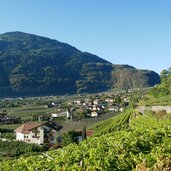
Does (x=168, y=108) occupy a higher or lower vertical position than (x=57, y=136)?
higher

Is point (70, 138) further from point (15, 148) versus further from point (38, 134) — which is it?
point (38, 134)

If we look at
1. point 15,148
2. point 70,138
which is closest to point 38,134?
point 15,148

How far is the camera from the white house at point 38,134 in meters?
66.9

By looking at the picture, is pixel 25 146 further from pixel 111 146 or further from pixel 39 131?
pixel 111 146

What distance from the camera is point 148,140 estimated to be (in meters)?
19.8

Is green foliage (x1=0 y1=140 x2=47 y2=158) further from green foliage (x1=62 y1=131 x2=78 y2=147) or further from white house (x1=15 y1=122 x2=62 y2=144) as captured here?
white house (x1=15 y1=122 x2=62 y2=144)

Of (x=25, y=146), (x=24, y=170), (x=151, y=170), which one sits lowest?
(x=25, y=146)

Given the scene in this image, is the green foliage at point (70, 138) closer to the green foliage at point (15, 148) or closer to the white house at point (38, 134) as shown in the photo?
the green foliage at point (15, 148)

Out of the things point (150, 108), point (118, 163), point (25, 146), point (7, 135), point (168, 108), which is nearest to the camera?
point (118, 163)

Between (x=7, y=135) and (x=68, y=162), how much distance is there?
184 ft

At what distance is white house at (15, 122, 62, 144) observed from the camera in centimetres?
6688

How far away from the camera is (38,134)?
6762 cm

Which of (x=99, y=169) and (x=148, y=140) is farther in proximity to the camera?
(x=148, y=140)

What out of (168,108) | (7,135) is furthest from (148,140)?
(7,135)
